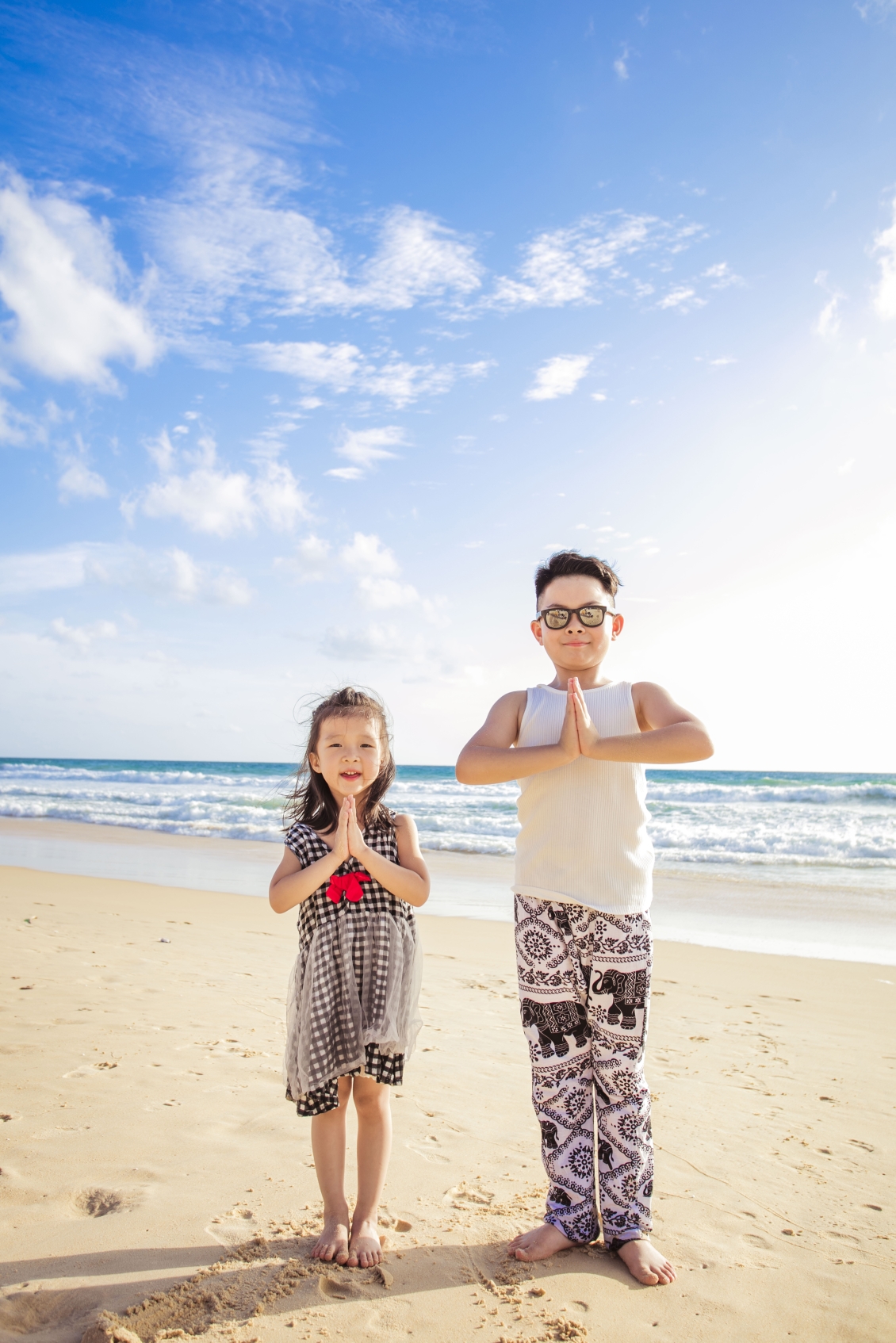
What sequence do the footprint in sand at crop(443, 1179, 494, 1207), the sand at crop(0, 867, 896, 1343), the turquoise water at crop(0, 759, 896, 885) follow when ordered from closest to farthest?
the sand at crop(0, 867, 896, 1343), the footprint in sand at crop(443, 1179, 494, 1207), the turquoise water at crop(0, 759, 896, 885)

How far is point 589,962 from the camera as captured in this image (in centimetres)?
259

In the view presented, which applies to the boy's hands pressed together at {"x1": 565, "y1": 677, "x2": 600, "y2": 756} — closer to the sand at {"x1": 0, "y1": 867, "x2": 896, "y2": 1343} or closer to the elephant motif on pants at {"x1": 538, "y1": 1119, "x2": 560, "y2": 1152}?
the elephant motif on pants at {"x1": 538, "y1": 1119, "x2": 560, "y2": 1152}

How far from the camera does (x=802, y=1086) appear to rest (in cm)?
445

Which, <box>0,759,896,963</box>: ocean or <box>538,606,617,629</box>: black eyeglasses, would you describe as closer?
<box>538,606,617,629</box>: black eyeglasses

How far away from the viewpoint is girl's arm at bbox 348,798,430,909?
2533 millimetres

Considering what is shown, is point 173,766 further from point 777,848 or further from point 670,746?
point 670,746

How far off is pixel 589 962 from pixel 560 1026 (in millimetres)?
230

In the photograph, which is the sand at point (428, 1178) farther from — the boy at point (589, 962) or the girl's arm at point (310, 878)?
the girl's arm at point (310, 878)

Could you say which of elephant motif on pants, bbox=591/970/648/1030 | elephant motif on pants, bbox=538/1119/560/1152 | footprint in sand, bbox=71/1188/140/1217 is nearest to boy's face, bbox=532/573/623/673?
elephant motif on pants, bbox=591/970/648/1030

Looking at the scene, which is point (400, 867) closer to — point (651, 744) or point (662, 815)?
point (651, 744)

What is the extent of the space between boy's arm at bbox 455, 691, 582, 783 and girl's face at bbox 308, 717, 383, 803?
0.31m

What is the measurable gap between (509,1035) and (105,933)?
4596 mm

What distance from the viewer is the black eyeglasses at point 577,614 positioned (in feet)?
9.06

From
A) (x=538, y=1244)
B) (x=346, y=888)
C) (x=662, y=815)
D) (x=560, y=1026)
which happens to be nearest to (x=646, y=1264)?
(x=538, y=1244)
